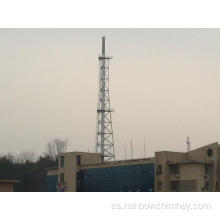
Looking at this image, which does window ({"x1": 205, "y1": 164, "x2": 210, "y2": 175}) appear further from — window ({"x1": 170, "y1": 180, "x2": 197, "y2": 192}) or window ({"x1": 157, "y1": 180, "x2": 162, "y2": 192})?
window ({"x1": 157, "y1": 180, "x2": 162, "y2": 192})

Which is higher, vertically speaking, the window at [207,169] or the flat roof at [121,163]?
the flat roof at [121,163]

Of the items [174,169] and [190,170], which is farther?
[174,169]

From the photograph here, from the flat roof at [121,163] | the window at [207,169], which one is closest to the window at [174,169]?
the flat roof at [121,163]

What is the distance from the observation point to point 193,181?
2572 centimetres

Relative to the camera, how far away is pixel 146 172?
27312mm

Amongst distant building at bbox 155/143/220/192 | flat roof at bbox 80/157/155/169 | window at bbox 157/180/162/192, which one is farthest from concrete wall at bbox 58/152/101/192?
distant building at bbox 155/143/220/192

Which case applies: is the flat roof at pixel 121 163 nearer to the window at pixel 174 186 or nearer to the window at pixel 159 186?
the window at pixel 159 186

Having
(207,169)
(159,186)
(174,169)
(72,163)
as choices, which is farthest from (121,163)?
(207,169)

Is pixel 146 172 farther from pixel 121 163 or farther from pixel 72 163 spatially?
pixel 72 163

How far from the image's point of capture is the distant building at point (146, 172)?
2602 cm

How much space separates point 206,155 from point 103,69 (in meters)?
8.11

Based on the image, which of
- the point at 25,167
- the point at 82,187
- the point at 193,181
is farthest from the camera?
the point at 25,167
